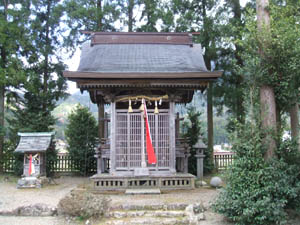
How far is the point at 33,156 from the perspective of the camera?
1033 centimetres

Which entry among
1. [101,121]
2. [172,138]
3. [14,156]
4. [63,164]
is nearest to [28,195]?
[172,138]

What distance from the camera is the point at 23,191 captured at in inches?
360

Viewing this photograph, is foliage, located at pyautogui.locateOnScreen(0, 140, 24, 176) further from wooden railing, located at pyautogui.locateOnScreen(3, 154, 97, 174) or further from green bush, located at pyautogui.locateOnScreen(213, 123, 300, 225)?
green bush, located at pyautogui.locateOnScreen(213, 123, 300, 225)

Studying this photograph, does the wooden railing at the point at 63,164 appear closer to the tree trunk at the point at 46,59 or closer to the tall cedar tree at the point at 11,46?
the tall cedar tree at the point at 11,46

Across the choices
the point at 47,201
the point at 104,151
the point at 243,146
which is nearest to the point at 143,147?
the point at 104,151

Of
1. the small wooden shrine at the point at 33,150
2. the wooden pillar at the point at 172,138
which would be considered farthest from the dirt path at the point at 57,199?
the wooden pillar at the point at 172,138

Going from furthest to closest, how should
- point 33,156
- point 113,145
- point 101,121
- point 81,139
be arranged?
A: point 101,121
point 81,139
point 33,156
point 113,145

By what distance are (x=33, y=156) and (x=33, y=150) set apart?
332 mm

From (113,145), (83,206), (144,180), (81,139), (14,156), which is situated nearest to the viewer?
(83,206)

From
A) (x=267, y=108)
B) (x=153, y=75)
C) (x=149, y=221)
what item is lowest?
(x=149, y=221)

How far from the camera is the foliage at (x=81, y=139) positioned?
13.3m

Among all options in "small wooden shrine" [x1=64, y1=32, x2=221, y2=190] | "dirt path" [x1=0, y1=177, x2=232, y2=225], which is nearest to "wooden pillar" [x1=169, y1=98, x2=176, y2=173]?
"small wooden shrine" [x1=64, y1=32, x2=221, y2=190]

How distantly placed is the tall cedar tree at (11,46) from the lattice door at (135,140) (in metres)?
6.20

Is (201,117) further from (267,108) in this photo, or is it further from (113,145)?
(267,108)
